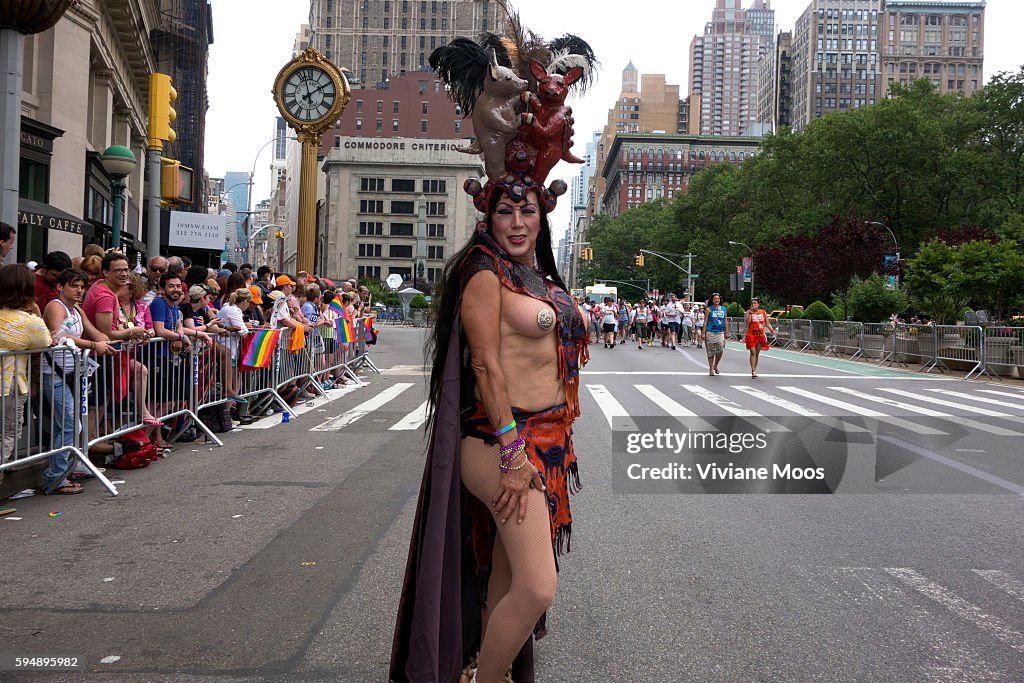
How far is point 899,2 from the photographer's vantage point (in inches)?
6467

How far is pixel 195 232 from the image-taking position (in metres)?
31.6

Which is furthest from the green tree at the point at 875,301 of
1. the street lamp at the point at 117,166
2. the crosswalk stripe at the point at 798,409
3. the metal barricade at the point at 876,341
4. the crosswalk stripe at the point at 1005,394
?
the street lamp at the point at 117,166

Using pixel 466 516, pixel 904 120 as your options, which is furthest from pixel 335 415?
pixel 904 120

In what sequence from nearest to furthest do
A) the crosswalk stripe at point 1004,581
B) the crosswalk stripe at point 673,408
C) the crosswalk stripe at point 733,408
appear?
the crosswalk stripe at point 1004,581, the crosswalk stripe at point 733,408, the crosswalk stripe at point 673,408

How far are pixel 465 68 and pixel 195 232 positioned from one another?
3018 cm

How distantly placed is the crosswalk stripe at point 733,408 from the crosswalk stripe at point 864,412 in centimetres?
150

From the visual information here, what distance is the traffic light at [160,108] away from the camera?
53.7 feet

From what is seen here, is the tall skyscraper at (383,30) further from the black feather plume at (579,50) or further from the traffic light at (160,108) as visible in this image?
the black feather plume at (579,50)

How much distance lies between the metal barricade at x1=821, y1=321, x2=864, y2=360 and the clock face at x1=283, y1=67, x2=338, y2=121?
17536mm

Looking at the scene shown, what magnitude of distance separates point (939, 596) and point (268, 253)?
187007mm

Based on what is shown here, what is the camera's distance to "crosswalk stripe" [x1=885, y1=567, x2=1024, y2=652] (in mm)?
4242

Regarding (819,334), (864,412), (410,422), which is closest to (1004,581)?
(410,422)

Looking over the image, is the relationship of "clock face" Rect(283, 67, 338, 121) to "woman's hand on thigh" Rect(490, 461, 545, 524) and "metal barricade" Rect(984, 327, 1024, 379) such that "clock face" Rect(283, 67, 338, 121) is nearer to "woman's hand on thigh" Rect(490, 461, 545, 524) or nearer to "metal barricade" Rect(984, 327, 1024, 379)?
"metal barricade" Rect(984, 327, 1024, 379)

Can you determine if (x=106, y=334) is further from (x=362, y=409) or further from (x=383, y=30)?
(x=383, y=30)
